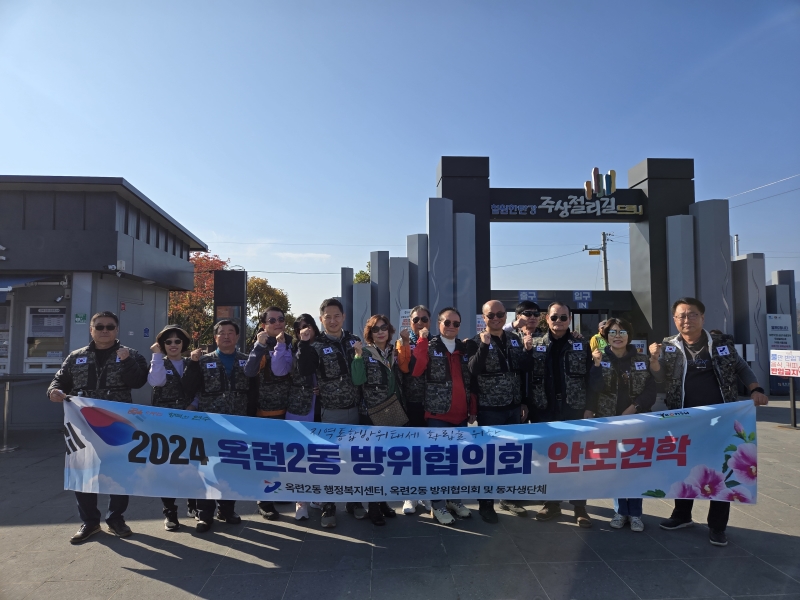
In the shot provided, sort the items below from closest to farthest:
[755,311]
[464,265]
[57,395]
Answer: [57,395] < [464,265] < [755,311]

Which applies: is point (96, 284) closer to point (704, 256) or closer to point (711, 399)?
point (711, 399)

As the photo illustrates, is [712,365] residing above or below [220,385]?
above

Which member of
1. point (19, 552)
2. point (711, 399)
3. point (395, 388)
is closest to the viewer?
point (19, 552)

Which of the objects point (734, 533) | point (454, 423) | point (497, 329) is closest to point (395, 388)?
point (454, 423)

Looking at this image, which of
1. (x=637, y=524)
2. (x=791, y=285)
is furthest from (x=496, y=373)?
(x=791, y=285)

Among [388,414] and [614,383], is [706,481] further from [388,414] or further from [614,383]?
[388,414]

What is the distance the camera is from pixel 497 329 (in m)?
4.32

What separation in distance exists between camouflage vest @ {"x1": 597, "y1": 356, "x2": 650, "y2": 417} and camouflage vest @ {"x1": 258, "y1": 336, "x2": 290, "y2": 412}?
2.83m

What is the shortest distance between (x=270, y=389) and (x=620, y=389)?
3.17 meters

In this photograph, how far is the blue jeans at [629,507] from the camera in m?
4.06

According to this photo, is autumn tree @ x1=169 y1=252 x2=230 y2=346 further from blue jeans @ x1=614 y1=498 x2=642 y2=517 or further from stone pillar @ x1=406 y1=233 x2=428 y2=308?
blue jeans @ x1=614 y1=498 x2=642 y2=517

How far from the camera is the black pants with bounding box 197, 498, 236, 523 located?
4.09 m

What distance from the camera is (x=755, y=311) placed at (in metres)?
12.7

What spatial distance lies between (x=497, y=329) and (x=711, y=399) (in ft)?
6.06
